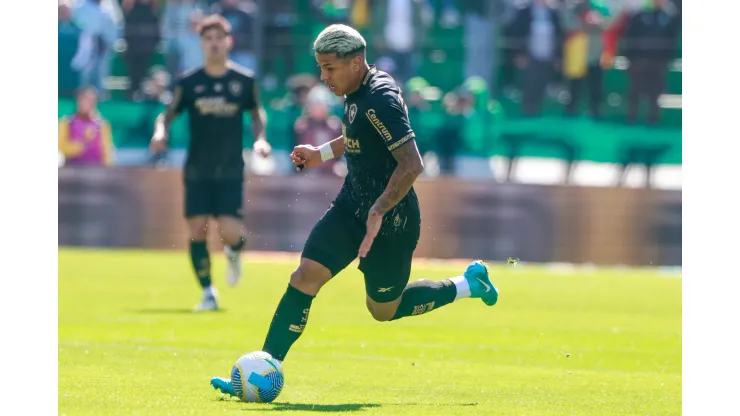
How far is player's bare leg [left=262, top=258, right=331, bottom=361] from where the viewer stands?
945cm

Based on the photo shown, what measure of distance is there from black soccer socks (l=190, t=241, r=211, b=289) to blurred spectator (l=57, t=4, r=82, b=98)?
8.96 metres

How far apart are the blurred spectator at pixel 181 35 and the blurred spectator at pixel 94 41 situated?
2.82 ft

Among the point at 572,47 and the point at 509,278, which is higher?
the point at 572,47

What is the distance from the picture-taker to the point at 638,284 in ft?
68.4

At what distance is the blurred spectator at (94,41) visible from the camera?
951 inches

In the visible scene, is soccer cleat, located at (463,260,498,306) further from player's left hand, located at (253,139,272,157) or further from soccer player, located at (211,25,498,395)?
player's left hand, located at (253,139,272,157)

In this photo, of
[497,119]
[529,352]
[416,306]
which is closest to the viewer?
[416,306]

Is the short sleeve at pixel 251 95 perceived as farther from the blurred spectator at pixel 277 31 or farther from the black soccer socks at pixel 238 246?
the blurred spectator at pixel 277 31

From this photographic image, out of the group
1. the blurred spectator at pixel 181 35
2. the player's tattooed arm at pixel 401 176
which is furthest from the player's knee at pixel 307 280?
the blurred spectator at pixel 181 35

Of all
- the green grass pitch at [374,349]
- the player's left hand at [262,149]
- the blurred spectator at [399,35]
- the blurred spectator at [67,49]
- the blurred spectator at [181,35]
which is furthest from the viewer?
the blurred spectator at [67,49]
